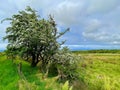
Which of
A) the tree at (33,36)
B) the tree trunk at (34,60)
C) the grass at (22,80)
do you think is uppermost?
the tree at (33,36)

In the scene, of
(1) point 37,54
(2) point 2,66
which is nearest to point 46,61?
(1) point 37,54

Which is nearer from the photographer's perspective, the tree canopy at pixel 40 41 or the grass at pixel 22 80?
the grass at pixel 22 80

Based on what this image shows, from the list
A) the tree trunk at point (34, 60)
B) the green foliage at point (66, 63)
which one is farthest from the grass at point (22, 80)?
the green foliage at point (66, 63)

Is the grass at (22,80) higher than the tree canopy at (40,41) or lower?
lower

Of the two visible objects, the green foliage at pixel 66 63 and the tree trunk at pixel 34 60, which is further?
the tree trunk at pixel 34 60

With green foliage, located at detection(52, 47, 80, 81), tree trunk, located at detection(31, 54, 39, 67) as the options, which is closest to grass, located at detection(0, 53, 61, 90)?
tree trunk, located at detection(31, 54, 39, 67)

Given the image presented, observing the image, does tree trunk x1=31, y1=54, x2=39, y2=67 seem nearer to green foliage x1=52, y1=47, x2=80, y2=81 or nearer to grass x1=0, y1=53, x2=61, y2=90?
grass x1=0, y1=53, x2=61, y2=90

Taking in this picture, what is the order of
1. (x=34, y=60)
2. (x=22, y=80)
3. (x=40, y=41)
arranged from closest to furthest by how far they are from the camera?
1. (x=22, y=80)
2. (x=40, y=41)
3. (x=34, y=60)

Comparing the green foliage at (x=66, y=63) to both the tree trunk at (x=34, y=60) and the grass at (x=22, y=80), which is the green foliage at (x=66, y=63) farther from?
the tree trunk at (x=34, y=60)

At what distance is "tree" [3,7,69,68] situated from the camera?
29.7 meters

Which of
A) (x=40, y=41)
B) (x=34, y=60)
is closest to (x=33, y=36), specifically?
(x=40, y=41)

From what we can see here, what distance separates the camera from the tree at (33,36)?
29658 millimetres

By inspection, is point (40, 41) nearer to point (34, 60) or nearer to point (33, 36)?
point (33, 36)

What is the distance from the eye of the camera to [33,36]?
2945cm
